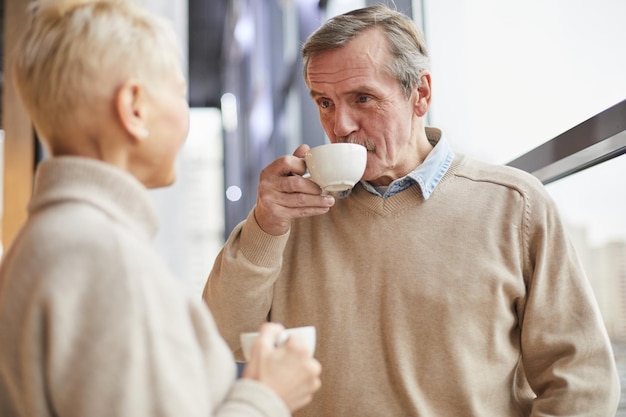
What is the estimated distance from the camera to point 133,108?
790 millimetres

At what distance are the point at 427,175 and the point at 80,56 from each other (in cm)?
88

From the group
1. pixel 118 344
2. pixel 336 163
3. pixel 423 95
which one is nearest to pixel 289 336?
pixel 118 344

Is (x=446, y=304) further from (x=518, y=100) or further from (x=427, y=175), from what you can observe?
(x=518, y=100)

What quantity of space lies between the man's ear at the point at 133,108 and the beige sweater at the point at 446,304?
0.64 m

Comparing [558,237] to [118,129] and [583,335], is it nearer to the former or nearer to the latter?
[583,335]

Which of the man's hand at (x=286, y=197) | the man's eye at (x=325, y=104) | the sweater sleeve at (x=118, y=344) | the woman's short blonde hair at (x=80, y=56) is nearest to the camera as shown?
the sweater sleeve at (x=118, y=344)

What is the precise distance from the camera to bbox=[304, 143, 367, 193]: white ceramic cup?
4.09ft

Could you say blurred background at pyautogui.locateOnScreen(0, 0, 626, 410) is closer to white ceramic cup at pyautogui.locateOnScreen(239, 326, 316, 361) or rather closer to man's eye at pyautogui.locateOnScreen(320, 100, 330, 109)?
man's eye at pyautogui.locateOnScreen(320, 100, 330, 109)

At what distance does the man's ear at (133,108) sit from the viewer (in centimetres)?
78

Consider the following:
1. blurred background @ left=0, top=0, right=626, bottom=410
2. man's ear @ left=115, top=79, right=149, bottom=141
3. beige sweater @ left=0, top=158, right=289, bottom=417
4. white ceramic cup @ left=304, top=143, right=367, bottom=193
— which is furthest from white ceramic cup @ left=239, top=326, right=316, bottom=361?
blurred background @ left=0, top=0, right=626, bottom=410

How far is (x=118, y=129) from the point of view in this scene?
0.79 meters

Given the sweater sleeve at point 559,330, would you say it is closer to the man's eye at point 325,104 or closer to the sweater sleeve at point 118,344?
the man's eye at point 325,104

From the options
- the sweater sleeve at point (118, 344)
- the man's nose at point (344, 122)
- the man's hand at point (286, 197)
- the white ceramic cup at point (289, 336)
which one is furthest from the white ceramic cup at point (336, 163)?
the sweater sleeve at point (118, 344)

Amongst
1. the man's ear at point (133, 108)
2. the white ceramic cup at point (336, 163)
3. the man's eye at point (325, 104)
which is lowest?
the white ceramic cup at point (336, 163)
